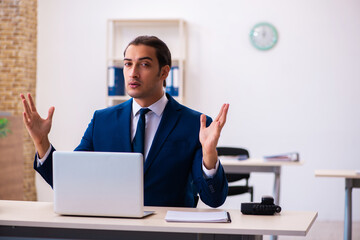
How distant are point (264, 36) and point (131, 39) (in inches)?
62.0

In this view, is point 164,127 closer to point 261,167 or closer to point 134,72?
point 134,72

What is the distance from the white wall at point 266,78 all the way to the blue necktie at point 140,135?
3894mm

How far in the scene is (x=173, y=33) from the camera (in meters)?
6.55

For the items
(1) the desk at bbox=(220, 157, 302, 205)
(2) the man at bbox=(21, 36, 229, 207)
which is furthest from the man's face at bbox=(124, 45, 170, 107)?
(1) the desk at bbox=(220, 157, 302, 205)

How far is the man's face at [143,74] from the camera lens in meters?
2.51

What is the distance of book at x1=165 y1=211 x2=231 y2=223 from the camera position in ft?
6.75

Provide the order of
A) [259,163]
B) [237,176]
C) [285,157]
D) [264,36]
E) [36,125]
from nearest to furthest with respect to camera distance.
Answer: [36,125] < [259,163] < [285,157] < [237,176] < [264,36]

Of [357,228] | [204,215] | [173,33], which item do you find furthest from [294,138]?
[204,215]

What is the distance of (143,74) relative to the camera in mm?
2533

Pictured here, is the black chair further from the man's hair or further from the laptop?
the laptop

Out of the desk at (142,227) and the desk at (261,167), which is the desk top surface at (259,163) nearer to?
the desk at (261,167)

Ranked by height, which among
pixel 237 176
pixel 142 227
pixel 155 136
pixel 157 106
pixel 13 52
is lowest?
pixel 237 176

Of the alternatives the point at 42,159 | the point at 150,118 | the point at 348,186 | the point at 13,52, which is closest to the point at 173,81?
the point at 13,52

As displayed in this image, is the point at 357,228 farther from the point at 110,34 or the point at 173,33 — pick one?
the point at 110,34
